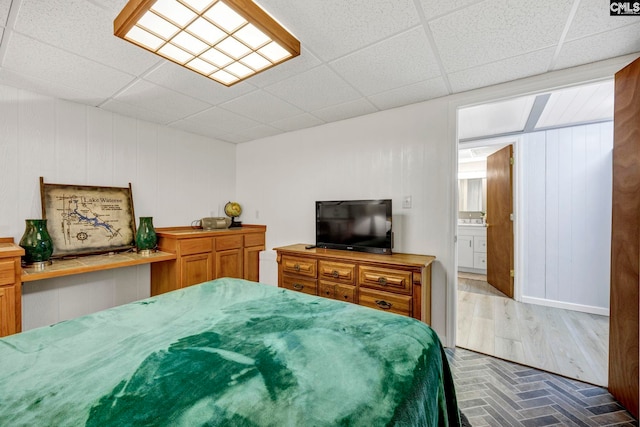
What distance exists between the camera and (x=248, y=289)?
1.72 metres

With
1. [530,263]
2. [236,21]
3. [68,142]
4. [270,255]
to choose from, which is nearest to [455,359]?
[530,263]

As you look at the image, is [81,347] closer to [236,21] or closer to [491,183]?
[236,21]

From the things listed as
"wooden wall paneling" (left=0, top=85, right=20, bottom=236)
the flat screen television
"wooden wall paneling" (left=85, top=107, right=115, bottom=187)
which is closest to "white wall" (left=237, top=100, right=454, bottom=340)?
the flat screen television

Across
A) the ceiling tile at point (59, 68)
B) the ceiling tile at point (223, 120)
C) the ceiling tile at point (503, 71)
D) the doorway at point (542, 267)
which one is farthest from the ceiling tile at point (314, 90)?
the doorway at point (542, 267)

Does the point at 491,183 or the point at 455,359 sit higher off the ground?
the point at 491,183

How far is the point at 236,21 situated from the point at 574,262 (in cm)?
451

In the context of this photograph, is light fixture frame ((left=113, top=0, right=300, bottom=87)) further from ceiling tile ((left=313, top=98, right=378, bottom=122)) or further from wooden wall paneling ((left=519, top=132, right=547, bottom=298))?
wooden wall paneling ((left=519, top=132, right=547, bottom=298))

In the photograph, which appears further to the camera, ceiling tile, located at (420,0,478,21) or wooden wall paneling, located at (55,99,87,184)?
wooden wall paneling, located at (55,99,87,184)

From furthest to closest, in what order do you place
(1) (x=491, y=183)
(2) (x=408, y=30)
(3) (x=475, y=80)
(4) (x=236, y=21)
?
1. (1) (x=491, y=183)
2. (3) (x=475, y=80)
3. (2) (x=408, y=30)
4. (4) (x=236, y=21)

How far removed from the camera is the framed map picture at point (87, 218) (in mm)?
2537

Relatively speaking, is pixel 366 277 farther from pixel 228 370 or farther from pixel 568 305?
pixel 568 305

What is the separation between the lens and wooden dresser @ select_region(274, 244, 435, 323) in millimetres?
2285

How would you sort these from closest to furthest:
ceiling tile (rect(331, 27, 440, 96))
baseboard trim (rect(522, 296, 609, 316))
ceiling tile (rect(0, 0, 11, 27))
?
ceiling tile (rect(0, 0, 11, 27)), ceiling tile (rect(331, 27, 440, 96)), baseboard trim (rect(522, 296, 609, 316))

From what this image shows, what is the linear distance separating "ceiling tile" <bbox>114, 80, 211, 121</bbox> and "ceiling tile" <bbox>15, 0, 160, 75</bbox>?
412 mm
